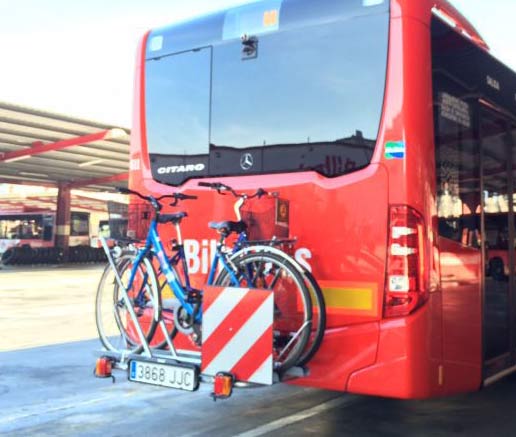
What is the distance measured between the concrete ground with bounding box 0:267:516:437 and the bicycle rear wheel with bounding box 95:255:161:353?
2.38ft

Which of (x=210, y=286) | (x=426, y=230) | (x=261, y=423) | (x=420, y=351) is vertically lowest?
(x=261, y=423)

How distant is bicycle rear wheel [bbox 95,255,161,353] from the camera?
180 inches

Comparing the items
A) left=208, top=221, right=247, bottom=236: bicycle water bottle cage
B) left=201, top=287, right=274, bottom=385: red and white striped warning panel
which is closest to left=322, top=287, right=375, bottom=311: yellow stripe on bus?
left=201, top=287, right=274, bottom=385: red and white striped warning panel

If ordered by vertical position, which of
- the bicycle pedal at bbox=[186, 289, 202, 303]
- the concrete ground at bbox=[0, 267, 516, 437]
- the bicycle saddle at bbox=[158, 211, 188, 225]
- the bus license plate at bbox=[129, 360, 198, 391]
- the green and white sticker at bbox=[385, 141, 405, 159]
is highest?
the green and white sticker at bbox=[385, 141, 405, 159]

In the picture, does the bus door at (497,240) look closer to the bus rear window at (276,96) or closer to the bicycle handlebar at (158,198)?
the bus rear window at (276,96)

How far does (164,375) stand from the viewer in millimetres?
4043

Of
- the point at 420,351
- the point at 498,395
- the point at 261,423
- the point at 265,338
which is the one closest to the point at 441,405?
the point at 498,395

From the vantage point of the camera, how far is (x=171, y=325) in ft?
15.1

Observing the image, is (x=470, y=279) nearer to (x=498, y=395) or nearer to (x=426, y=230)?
(x=426, y=230)

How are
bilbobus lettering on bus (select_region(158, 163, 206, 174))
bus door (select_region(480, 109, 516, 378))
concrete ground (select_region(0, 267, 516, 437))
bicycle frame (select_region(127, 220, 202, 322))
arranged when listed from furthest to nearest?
bilbobus lettering on bus (select_region(158, 163, 206, 174)), concrete ground (select_region(0, 267, 516, 437)), bus door (select_region(480, 109, 516, 378)), bicycle frame (select_region(127, 220, 202, 322))

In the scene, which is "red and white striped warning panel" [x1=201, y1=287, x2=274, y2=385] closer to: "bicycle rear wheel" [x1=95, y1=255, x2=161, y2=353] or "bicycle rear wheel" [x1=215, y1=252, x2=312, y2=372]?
"bicycle rear wheel" [x1=215, y1=252, x2=312, y2=372]

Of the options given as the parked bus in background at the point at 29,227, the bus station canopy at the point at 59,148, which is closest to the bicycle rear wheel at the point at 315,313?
the bus station canopy at the point at 59,148

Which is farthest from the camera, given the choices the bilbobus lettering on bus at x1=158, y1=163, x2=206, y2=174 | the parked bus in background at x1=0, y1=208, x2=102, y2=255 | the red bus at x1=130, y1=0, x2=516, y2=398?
the parked bus in background at x1=0, y1=208, x2=102, y2=255

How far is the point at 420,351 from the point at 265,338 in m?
0.96
